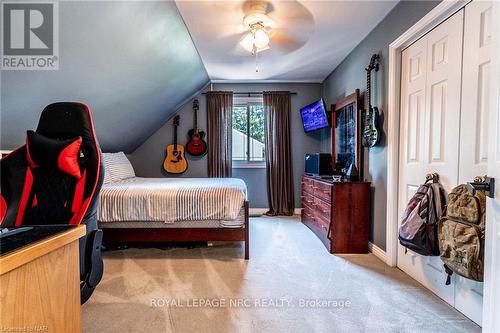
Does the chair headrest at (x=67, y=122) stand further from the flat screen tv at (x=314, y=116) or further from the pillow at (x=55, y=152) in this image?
the flat screen tv at (x=314, y=116)

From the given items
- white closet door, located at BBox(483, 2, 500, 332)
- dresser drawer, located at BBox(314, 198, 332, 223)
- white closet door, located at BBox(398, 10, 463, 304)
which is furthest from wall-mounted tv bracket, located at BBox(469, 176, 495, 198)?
dresser drawer, located at BBox(314, 198, 332, 223)

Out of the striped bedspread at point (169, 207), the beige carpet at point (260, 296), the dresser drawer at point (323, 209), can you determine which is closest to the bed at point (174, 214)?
the striped bedspread at point (169, 207)

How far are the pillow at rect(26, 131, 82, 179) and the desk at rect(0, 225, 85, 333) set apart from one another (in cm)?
64

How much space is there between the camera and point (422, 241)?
1778mm

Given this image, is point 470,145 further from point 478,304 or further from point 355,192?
point 355,192

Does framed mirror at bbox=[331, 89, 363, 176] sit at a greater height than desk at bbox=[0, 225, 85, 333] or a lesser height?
greater

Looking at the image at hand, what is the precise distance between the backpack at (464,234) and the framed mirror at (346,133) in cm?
149

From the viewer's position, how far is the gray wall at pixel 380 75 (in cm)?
217

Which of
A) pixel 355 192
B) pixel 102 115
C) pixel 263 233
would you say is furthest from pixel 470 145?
pixel 102 115

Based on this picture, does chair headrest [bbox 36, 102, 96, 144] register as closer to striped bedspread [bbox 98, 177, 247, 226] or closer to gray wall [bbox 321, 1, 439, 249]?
striped bedspread [bbox 98, 177, 247, 226]

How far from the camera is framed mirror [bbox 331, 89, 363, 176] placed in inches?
118

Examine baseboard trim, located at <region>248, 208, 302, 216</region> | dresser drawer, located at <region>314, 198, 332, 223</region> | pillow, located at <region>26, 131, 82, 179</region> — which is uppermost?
pillow, located at <region>26, 131, 82, 179</region>

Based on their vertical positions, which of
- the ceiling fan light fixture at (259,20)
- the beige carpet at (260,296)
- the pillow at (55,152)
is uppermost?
the ceiling fan light fixture at (259,20)

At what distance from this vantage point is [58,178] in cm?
136
